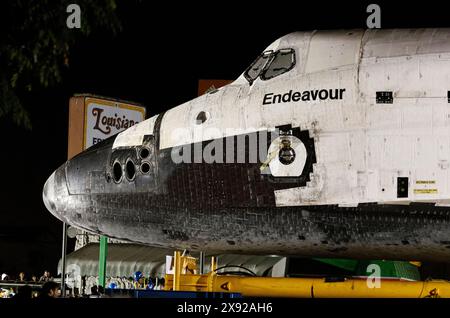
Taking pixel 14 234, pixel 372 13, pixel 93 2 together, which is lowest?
pixel 14 234

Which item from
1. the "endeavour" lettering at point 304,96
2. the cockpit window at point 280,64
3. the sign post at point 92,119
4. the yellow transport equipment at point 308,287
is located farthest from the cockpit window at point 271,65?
the sign post at point 92,119

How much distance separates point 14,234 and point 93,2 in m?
42.2

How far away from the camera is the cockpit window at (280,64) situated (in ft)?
26.0

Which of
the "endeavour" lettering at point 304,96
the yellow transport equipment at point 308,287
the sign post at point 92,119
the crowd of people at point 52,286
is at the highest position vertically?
the sign post at point 92,119

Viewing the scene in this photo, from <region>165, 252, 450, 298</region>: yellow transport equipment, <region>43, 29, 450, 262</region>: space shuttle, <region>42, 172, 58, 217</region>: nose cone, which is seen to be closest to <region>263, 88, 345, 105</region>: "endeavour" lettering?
<region>43, 29, 450, 262</region>: space shuttle

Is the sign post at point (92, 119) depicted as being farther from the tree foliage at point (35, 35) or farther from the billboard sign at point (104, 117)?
the tree foliage at point (35, 35)

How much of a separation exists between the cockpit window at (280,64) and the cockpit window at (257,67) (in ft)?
0.26

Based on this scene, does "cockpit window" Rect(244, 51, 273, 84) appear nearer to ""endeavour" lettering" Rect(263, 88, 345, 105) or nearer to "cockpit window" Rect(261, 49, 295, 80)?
"cockpit window" Rect(261, 49, 295, 80)

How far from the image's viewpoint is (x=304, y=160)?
24.8 feet

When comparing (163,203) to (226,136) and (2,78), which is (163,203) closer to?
(226,136)
